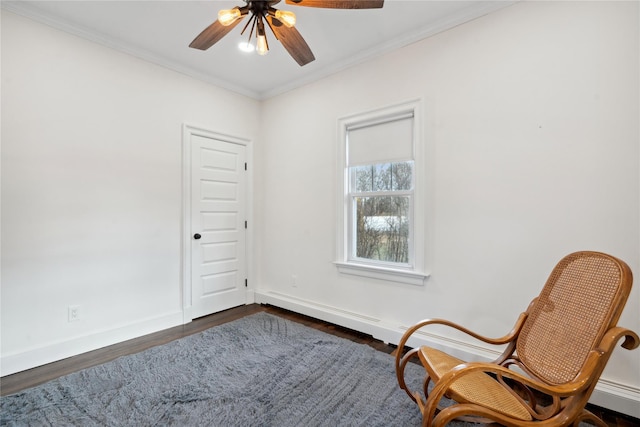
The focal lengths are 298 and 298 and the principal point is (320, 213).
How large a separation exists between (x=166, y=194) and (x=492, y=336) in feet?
10.8

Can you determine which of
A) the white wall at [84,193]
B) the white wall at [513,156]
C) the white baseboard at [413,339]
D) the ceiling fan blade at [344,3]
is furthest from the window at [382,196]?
the white wall at [84,193]

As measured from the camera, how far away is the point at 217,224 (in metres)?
3.63

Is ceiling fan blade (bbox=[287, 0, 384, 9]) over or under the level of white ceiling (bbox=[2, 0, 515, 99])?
under

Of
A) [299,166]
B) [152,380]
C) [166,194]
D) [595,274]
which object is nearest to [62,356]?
[152,380]

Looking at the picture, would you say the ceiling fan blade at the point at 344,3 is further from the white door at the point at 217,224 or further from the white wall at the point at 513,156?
the white door at the point at 217,224

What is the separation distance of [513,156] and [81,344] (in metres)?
3.87

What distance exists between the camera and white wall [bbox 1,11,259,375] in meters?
2.31

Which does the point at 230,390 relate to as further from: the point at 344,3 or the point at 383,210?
the point at 344,3

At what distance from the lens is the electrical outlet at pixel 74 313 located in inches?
101

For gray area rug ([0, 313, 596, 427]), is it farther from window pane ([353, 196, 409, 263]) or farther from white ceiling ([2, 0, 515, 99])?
white ceiling ([2, 0, 515, 99])

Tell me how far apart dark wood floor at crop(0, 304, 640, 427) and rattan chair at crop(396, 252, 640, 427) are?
791 mm

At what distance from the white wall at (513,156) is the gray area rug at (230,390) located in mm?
712

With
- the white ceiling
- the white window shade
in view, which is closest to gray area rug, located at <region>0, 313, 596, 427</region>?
the white window shade

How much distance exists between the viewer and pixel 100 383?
2107 millimetres
